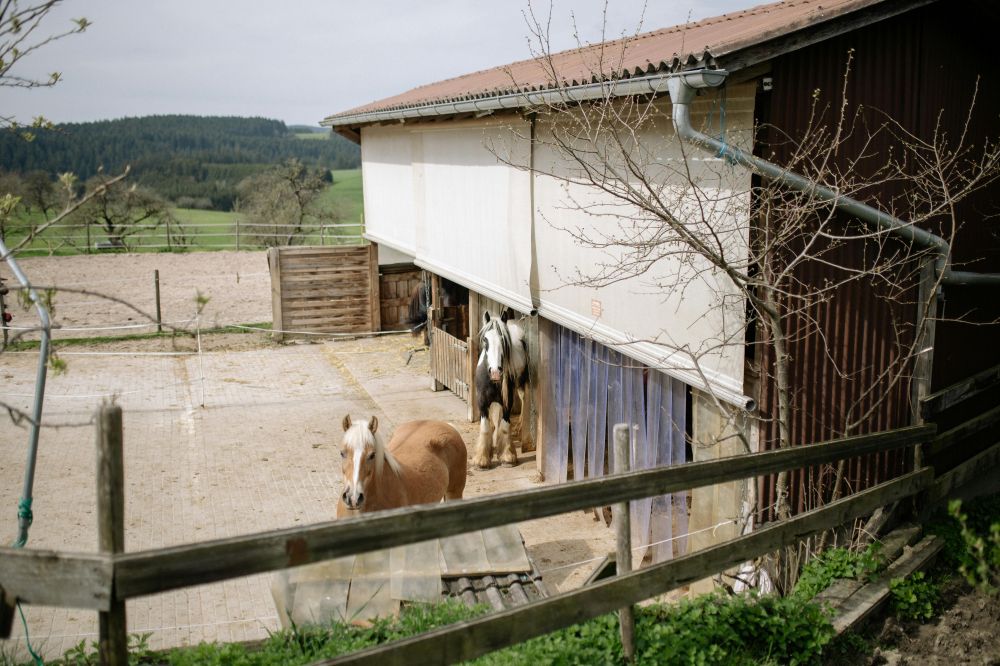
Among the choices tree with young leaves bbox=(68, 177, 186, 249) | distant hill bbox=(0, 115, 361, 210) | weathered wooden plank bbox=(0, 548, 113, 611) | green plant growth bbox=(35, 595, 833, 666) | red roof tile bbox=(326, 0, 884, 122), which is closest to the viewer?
weathered wooden plank bbox=(0, 548, 113, 611)

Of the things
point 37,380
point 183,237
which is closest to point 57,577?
point 37,380

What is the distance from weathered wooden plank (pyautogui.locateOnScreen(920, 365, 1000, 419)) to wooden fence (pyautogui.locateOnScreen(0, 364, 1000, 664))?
2.72 metres

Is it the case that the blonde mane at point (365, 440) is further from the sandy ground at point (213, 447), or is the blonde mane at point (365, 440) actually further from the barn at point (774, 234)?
the barn at point (774, 234)

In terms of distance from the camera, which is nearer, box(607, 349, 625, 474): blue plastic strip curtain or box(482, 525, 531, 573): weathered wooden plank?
box(482, 525, 531, 573): weathered wooden plank

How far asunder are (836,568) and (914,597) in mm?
465

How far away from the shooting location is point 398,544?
9.37ft

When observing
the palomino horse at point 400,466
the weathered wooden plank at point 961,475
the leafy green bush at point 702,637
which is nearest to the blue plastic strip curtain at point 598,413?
the palomino horse at point 400,466

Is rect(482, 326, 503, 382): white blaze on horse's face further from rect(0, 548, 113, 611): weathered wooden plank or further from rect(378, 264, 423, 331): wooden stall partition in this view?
rect(378, 264, 423, 331): wooden stall partition

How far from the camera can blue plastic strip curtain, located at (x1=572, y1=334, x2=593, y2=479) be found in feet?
30.3

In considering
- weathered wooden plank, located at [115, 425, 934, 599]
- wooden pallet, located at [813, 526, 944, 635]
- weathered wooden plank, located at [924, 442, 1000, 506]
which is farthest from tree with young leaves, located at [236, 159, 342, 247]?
weathered wooden plank, located at [115, 425, 934, 599]

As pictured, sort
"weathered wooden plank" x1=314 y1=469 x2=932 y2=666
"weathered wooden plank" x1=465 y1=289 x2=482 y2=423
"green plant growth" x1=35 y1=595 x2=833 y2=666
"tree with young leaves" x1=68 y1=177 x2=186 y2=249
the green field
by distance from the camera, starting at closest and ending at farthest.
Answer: "weathered wooden plank" x1=314 y1=469 x2=932 y2=666 < "green plant growth" x1=35 y1=595 x2=833 y2=666 < "weathered wooden plank" x1=465 y1=289 x2=482 y2=423 < the green field < "tree with young leaves" x1=68 y1=177 x2=186 y2=249

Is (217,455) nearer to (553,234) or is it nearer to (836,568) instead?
(553,234)

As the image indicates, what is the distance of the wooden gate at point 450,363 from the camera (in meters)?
13.4

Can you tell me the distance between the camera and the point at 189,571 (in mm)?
2504
